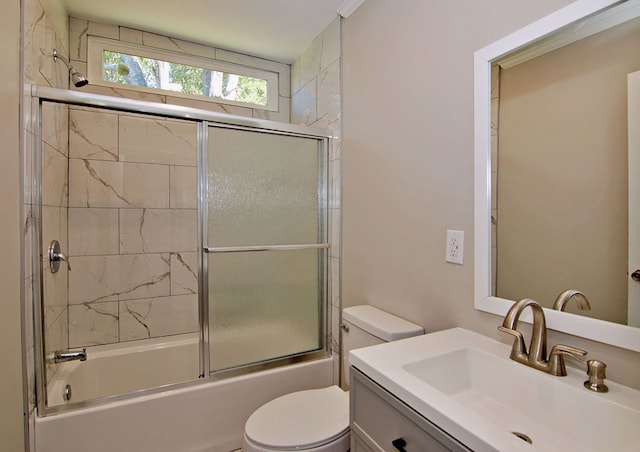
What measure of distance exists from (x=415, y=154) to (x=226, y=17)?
5.28 ft

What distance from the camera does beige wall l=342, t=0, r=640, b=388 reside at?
120cm

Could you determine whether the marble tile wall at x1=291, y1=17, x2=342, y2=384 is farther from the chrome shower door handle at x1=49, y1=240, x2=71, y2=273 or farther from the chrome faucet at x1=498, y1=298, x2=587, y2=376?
the chrome shower door handle at x1=49, y1=240, x2=71, y2=273

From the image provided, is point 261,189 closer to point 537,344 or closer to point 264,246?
point 264,246

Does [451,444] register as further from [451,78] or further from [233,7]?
[233,7]

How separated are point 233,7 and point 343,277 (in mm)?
1825

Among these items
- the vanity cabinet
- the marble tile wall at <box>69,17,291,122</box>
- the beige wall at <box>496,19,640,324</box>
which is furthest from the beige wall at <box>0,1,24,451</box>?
the beige wall at <box>496,19,640,324</box>

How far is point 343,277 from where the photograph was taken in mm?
2059

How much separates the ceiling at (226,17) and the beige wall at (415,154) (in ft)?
0.89

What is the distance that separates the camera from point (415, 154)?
1.47 metres

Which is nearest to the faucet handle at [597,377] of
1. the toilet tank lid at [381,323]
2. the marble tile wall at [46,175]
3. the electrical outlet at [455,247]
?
the electrical outlet at [455,247]

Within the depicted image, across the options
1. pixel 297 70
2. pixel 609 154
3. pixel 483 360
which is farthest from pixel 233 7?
pixel 483 360

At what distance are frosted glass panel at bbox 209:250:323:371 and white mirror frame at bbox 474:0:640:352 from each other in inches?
44.6

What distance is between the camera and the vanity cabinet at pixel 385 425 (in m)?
0.75

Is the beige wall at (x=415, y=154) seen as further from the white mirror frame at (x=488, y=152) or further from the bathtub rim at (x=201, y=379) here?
the bathtub rim at (x=201, y=379)
